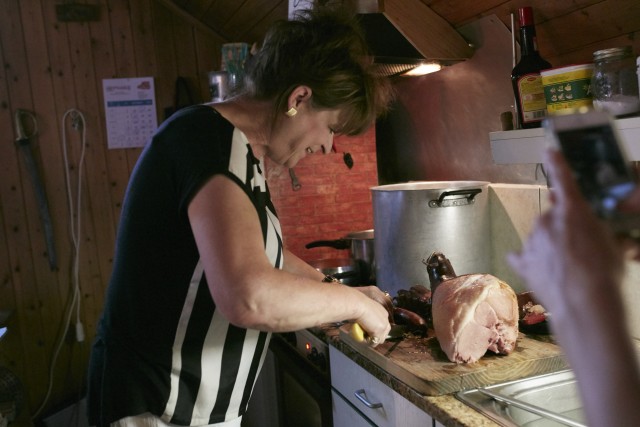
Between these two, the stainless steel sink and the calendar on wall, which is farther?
the calendar on wall

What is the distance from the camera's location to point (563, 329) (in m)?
0.43

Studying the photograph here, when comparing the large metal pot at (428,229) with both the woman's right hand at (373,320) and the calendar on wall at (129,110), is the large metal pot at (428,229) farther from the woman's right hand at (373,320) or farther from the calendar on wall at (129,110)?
the calendar on wall at (129,110)

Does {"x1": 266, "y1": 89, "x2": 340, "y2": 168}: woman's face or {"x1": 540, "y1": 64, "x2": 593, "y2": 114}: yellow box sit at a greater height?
{"x1": 540, "y1": 64, "x2": 593, "y2": 114}: yellow box

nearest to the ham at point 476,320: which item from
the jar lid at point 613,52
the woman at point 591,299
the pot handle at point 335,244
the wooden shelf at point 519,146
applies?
the wooden shelf at point 519,146

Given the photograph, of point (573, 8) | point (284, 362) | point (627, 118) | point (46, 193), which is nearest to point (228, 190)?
point (627, 118)

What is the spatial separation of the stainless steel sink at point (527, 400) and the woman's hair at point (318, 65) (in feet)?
2.10

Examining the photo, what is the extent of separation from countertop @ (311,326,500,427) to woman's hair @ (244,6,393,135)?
60cm

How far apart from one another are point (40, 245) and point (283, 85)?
7.69ft

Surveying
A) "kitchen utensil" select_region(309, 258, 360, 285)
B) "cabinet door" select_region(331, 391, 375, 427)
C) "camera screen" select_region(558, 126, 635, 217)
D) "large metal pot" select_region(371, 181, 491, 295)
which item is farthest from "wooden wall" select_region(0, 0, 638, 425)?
"camera screen" select_region(558, 126, 635, 217)

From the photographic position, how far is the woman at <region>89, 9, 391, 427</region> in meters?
1.01

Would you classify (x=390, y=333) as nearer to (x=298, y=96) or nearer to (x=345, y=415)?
(x=345, y=415)

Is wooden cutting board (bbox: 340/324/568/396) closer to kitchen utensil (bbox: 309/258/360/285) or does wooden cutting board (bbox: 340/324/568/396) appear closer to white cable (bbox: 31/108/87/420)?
kitchen utensil (bbox: 309/258/360/285)

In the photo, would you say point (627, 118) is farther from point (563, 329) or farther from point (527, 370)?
point (563, 329)

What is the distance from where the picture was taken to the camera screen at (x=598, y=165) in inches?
16.2
